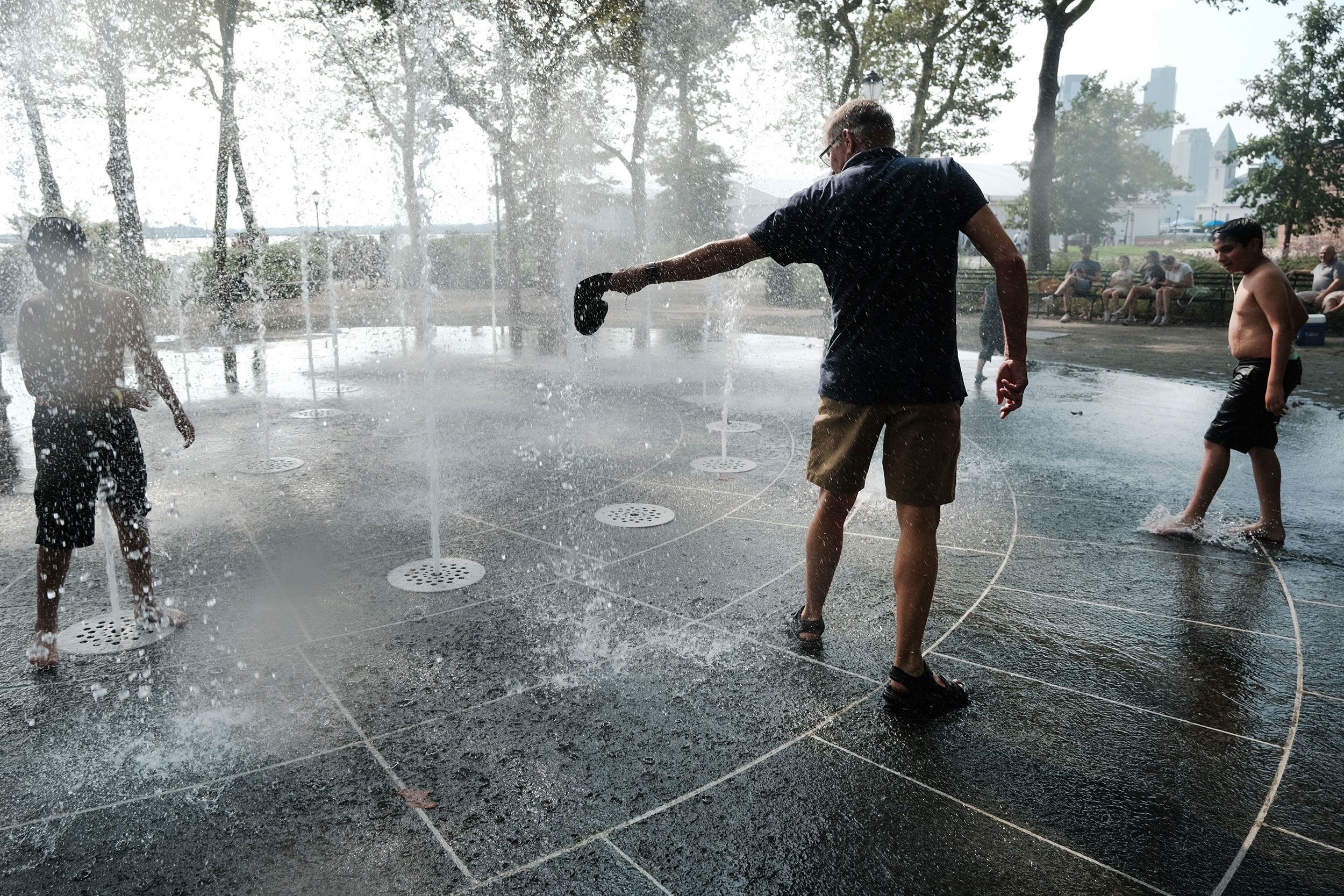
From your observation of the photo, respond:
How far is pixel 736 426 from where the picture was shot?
24.9 feet

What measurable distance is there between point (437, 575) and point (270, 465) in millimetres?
2727

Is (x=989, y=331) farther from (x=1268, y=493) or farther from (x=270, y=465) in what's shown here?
(x=270, y=465)

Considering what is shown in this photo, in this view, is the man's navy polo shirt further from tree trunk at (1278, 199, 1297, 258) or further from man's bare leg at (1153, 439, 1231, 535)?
tree trunk at (1278, 199, 1297, 258)

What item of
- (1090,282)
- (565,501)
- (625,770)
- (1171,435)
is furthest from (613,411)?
(1090,282)

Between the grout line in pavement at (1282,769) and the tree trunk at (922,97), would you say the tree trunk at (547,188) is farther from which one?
the grout line in pavement at (1282,769)

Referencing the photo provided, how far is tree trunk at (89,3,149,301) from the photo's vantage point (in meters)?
15.4

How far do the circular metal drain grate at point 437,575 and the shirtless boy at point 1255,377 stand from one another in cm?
366

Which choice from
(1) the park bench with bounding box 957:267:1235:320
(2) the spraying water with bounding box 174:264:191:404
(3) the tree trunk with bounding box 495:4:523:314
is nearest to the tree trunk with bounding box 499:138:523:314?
(3) the tree trunk with bounding box 495:4:523:314

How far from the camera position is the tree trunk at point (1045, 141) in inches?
848

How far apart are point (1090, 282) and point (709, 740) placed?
1844cm

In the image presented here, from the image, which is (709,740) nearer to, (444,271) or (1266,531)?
(1266,531)

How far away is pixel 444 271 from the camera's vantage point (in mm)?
30078

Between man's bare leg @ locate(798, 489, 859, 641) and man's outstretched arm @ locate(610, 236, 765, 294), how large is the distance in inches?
34.8

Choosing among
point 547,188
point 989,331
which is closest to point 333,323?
point 547,188
